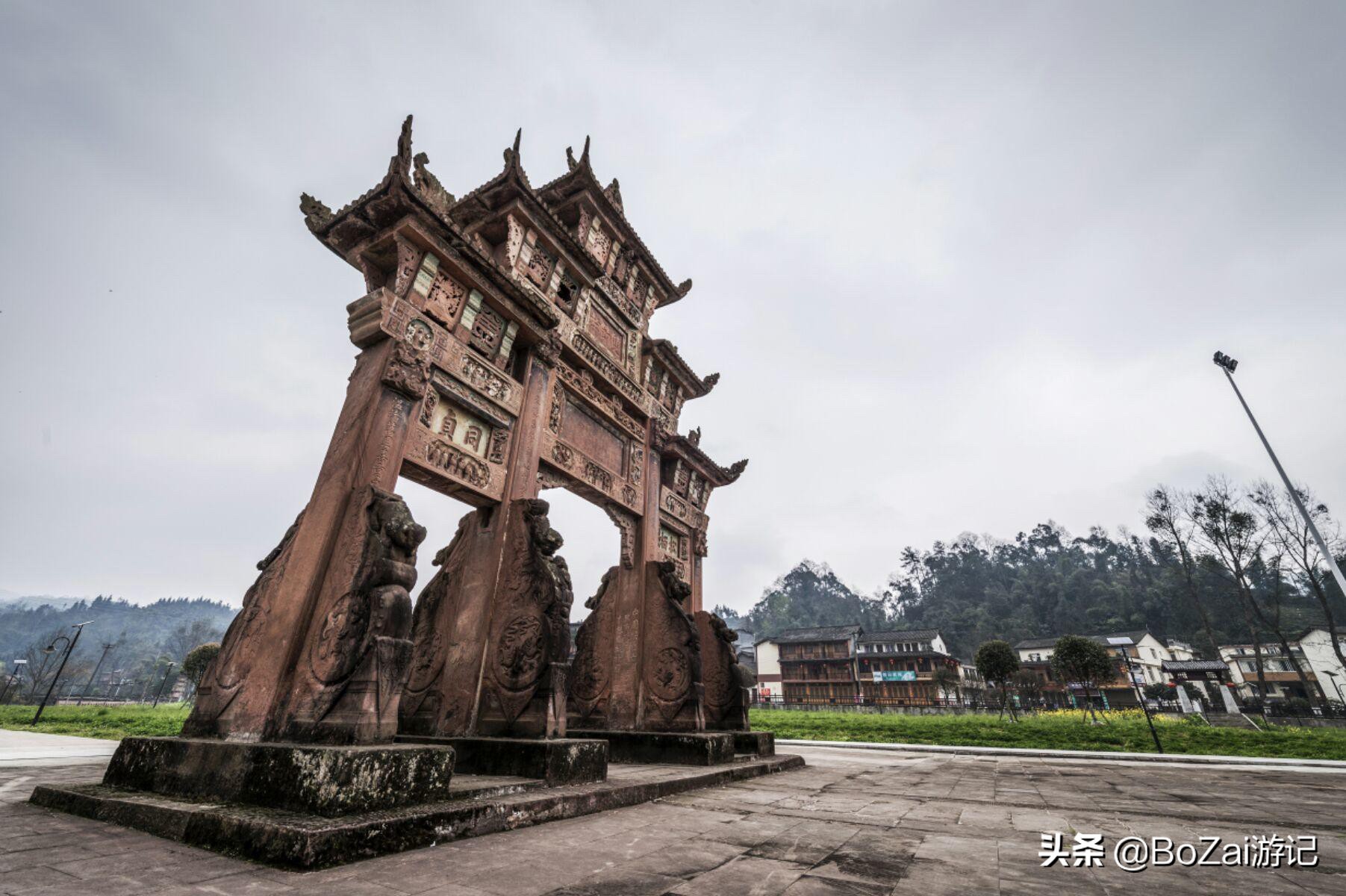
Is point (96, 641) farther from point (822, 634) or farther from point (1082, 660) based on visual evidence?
point (1082, 660)

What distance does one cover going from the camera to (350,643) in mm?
4270

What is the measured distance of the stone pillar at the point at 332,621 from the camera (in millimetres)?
4098

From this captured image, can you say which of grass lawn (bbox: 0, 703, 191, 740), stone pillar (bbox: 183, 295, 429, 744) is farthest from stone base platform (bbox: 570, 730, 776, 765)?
grass lawn (bbox: 0, 703, 191, 740)

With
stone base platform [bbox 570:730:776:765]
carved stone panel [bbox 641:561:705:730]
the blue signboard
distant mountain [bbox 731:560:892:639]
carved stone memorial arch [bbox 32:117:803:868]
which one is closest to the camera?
carved stone memorial arch [bbox 32:117:803:868]

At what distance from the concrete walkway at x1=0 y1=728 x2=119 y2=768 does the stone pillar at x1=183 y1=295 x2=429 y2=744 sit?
5292 mm

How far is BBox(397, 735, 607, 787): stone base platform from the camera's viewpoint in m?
5.17

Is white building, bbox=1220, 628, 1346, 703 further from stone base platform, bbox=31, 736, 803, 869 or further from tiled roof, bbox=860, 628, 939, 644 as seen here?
stone base platform, bbox=31, 736, 803, 869

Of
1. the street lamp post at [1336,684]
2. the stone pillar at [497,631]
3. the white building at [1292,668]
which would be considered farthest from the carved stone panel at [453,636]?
the white building at [1292,668]

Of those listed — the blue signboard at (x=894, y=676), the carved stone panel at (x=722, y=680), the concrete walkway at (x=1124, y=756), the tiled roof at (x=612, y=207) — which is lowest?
the concrete walkway at (x=1124, y=756)

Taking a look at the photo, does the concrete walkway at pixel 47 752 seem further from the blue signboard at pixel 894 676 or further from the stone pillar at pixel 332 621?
the blue signboard at pixel 894 676

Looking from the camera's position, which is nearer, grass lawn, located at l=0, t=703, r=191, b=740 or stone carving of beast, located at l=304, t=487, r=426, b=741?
stone carving of beast, located at l=304, t=487, r=426, b=741

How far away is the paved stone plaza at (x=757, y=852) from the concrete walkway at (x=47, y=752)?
5.64ft

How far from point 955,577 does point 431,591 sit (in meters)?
104

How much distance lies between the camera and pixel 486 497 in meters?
6.86
